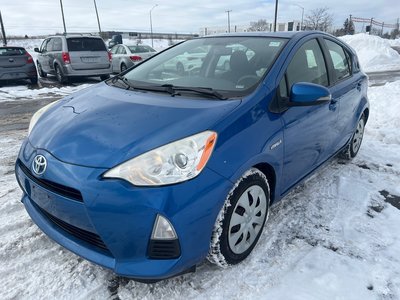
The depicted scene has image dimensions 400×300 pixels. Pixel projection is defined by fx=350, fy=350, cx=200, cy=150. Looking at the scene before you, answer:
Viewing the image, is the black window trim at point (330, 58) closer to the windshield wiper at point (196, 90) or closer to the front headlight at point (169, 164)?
the windshield wiper at point (196, 90)

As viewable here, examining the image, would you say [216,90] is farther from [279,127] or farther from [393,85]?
[393,85]

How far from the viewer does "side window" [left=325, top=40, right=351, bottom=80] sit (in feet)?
12.1

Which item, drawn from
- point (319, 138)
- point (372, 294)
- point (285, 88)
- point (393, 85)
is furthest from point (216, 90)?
point (393, 85)

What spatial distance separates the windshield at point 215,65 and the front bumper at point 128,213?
3.09 ft

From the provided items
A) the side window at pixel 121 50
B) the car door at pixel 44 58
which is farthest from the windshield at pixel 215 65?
the side window at pixel 121 50

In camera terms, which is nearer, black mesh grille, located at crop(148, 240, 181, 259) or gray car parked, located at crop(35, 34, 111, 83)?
black mesh grille, located at crop(148, 240, 181, 259)

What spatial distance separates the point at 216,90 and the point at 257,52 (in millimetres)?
664

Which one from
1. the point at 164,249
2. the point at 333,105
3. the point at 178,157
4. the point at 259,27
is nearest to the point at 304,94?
the point at 333,105

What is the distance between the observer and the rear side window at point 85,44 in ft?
38.3

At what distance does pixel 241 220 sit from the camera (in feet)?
7.77

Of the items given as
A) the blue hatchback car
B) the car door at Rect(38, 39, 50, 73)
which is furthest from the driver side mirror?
the car door at Rect(38, 39, 50, 73)

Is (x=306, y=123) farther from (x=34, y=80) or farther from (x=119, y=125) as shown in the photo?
(x=34, y=80)

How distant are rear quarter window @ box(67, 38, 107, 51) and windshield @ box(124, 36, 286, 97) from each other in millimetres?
9134

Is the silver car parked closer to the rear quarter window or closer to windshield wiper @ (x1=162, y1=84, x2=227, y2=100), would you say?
the rear quarter window
